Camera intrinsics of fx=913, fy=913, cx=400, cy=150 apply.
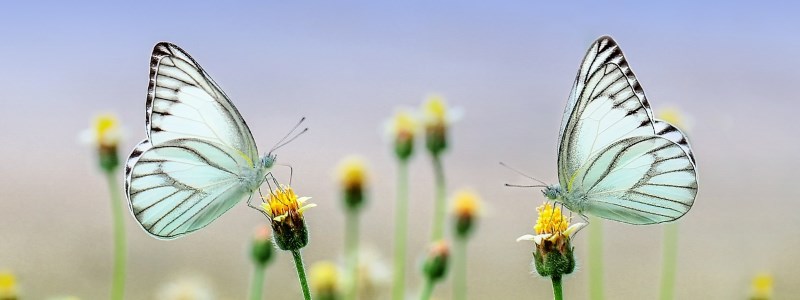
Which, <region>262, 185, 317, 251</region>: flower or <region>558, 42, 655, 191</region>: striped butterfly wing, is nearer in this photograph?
<region>262, 185, 317, 251</region>: flower

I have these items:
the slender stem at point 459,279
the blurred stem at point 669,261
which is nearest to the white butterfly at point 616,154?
the slender stem at point 459,279

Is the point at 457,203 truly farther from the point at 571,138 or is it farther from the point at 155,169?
the point at 155,169

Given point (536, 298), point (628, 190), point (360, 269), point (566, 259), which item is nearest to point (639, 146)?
point (628, 190)

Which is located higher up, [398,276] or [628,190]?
[628,190]

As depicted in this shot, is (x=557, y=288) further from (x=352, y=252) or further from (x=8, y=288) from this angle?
(x=8, y=288)

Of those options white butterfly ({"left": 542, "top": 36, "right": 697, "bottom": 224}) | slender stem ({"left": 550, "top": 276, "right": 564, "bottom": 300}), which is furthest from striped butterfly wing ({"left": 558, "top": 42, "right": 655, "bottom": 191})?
slender stem ({"left": 550, "top": 276, "right": 564, "bottom": 300})

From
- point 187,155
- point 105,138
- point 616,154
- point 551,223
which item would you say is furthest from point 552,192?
point 105,138

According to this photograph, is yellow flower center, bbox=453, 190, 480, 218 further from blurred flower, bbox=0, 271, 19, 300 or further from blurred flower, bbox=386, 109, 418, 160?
blurred flower, bbox=0, 271, 19, 300
